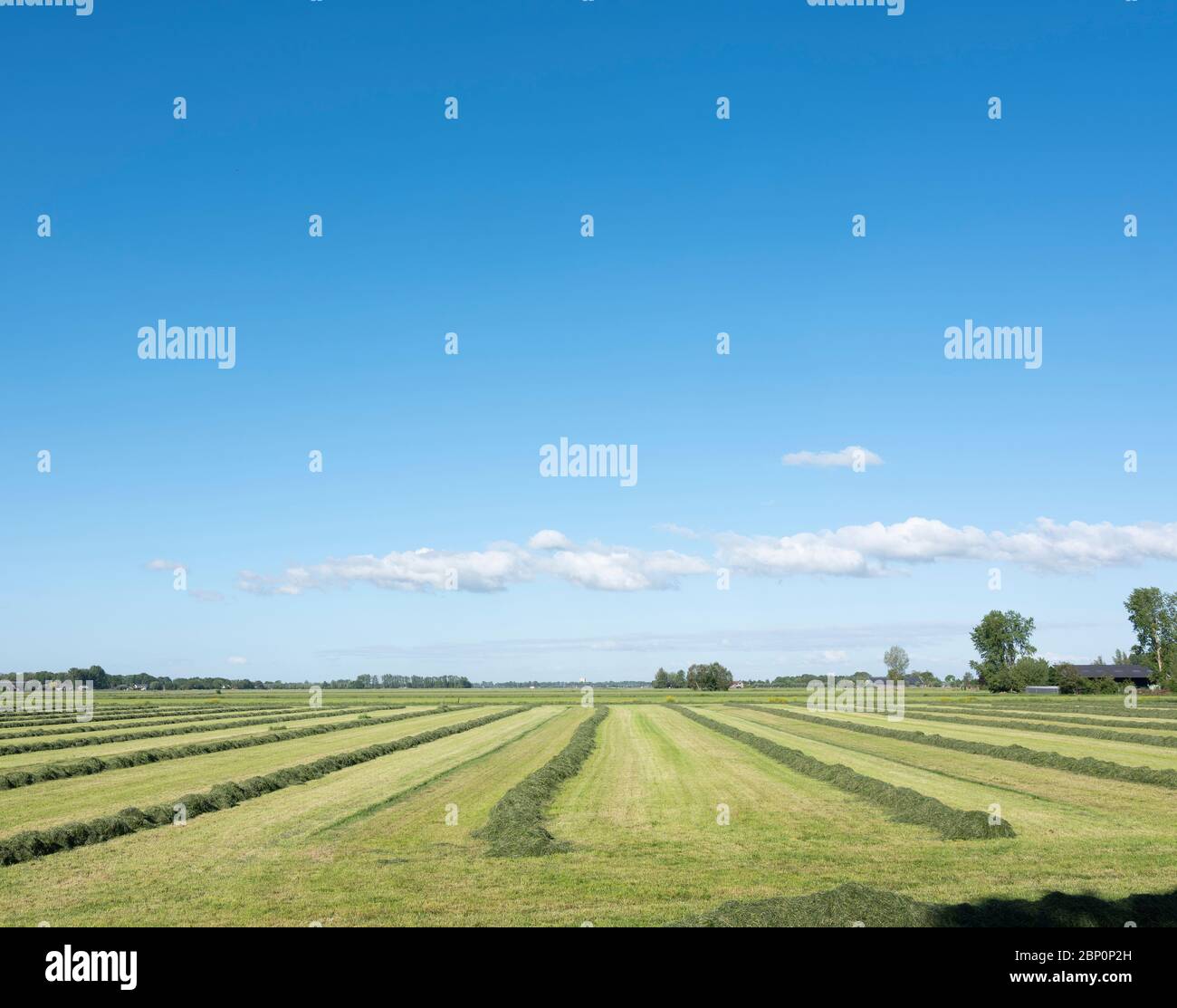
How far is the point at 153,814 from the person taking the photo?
77.7 feet

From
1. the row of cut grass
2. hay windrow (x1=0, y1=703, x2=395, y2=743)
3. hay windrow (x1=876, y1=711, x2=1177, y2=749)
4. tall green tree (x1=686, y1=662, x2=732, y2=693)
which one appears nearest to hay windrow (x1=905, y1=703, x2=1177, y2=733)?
hay windrow (x1=876, y1=711, x2=1177, y2=749)

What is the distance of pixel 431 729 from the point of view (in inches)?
2394

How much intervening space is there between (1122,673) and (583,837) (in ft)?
485

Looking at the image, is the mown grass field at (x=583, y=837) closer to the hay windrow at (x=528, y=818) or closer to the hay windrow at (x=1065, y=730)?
the hay windrow at (x=528, y=818)

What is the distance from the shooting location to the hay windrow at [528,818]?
19516 mm

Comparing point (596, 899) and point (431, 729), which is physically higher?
point (596, 899)

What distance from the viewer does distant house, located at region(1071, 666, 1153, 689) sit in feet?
440

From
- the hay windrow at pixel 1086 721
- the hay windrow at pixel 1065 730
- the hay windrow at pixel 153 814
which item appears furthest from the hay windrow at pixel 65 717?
the hay windrow at pixel 1086 721

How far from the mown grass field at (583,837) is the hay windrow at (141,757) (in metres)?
0.29

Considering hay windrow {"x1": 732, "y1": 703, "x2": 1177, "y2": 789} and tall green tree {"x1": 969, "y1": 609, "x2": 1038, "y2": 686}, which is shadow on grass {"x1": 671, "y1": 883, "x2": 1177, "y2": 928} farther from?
tall green tree {"x1": 969, "y1": 609, "x2": 1038, "y2": 686}

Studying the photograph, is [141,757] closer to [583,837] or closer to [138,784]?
[138,784]

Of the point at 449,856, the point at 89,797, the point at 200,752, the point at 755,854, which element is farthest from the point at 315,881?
the point at 200,752
